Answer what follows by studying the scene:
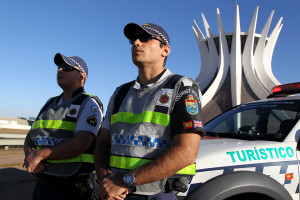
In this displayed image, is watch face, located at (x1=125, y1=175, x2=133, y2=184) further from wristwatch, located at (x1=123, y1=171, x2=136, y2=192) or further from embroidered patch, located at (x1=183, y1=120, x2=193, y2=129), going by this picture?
embroidered patch, located at (x1=183, y1=120, x2=193, y2=129)

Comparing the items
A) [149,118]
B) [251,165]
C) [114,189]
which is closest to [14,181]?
[114,189]

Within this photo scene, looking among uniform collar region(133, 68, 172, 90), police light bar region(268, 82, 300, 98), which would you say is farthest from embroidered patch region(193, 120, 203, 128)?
police light bar region(268, 82, 300, 98)

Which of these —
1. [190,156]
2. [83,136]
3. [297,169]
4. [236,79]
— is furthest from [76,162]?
[236,79]

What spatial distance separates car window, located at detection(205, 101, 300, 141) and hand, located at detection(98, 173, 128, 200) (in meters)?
1.47

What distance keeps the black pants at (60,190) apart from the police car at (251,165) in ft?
3.04

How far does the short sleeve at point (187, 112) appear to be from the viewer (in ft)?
Result: 4.68

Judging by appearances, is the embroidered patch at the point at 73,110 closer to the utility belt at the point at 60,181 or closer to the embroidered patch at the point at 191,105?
the utility belt at the point at 60,181

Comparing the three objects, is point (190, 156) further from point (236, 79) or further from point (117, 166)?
point (236, 79)

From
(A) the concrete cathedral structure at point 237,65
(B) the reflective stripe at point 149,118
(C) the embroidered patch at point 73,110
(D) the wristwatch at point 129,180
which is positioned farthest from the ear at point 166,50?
(A) the concrete cathedral structure at point 237,65

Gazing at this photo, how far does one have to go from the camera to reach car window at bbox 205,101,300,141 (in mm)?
2428

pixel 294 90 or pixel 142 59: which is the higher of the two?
pixel 142 59

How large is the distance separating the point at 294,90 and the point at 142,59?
→ 6.42ft

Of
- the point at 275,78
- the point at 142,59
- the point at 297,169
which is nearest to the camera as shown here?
the point at 142,59

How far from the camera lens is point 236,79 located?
30438 mm
